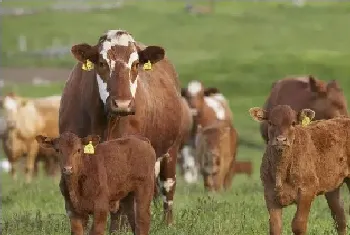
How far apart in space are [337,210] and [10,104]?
18.5m

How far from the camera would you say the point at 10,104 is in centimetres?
3005

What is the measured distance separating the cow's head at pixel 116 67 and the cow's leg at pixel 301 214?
205 centimetres

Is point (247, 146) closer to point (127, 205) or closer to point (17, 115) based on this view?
point (17, 115)

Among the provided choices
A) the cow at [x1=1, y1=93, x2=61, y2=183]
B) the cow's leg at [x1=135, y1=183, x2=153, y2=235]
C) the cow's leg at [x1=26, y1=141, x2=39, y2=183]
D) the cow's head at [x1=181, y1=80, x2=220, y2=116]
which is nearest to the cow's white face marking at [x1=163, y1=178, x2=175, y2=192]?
the cow's leg at [x1=135, y1=183, x2=153, y2=235]

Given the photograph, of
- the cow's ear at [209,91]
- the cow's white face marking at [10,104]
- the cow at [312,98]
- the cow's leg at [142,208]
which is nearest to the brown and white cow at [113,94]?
the cow's leg at [142,208]

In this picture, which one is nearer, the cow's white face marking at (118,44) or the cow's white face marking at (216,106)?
the cow's white face marking at (118,44)

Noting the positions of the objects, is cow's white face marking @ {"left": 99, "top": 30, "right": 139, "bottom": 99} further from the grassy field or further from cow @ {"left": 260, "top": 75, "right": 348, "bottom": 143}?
the grassy field

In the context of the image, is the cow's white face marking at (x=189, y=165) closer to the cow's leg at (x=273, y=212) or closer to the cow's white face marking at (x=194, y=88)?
the cow's white face marking at (x=194, y=88)

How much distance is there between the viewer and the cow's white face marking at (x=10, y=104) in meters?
29.9

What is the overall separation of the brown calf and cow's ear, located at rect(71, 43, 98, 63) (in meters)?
1.58

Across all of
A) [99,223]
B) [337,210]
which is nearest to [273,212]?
[337,210]

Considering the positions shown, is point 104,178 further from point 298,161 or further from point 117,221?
point 298,161

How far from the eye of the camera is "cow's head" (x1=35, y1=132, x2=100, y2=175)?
10.5 meters

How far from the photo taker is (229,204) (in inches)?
558
